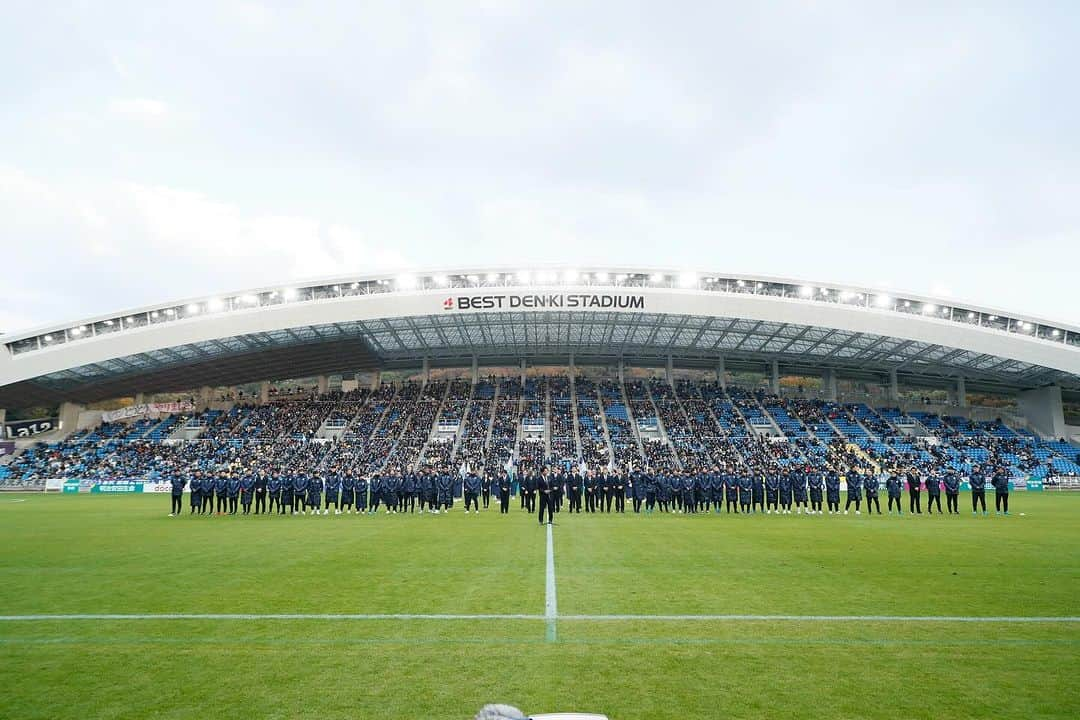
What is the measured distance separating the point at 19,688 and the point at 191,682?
1.26 meters

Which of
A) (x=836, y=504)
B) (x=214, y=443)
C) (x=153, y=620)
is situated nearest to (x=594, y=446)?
(x=836, y=504)

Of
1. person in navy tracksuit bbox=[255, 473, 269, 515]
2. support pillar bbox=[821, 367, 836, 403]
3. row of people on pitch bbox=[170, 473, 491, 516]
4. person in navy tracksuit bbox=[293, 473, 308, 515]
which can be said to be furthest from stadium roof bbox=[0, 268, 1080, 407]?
person in navy tracksuit bbox=[293, 473, 308, 515]

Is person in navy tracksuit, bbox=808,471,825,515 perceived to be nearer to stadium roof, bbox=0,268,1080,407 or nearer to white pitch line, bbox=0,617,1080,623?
stadium roof, bbox=0,268,1080,407

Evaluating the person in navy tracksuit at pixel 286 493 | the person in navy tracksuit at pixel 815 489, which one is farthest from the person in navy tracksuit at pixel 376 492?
the person in navy tracksuit at pixel 815 489

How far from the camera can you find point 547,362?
51875 millimetres

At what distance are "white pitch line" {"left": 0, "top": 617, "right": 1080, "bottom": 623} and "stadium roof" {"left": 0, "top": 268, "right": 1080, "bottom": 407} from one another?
29603 mm

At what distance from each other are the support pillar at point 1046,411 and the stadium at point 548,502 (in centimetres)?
18

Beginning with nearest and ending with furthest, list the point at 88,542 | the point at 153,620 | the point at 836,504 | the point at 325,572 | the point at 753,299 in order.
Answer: the point at 153,620 < the point at 325,572 < the point at 88,542 < the point at 836,504 < the point at 753,299

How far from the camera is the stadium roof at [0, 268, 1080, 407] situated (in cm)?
3569

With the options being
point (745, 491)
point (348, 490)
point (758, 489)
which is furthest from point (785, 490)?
point (348, 490)

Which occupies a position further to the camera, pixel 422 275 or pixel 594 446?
pixel 594 446

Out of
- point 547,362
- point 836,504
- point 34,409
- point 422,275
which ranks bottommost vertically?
point 836,504

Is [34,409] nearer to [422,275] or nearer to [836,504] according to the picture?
[422,275]

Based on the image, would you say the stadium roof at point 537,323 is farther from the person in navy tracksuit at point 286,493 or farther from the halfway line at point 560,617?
the halfway line at point 560,617
